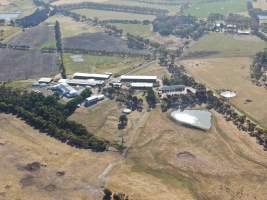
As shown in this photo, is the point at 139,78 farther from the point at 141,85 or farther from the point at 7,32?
the point at 7,32


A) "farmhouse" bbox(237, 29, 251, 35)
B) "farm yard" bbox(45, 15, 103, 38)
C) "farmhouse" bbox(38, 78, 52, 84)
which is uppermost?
"farmhouse" bbox(237, 29, 251, 35)

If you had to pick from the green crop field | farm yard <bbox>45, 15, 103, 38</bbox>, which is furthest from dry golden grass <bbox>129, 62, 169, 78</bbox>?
farm yard <bbox>45, 15, 103, 38</bbox>

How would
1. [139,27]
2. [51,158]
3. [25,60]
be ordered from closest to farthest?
[51,158] < [25,60] < [139,27]

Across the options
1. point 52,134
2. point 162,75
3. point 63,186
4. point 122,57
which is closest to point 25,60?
point 122,57

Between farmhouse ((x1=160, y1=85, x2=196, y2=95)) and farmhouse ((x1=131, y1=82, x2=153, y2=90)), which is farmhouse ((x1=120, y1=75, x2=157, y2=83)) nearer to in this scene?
farmhouse ((x1=131, y1=82, x2=153, y2=90))

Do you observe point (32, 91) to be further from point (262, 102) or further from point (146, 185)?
point (262, 102)

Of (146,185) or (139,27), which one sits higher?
(139,27)
